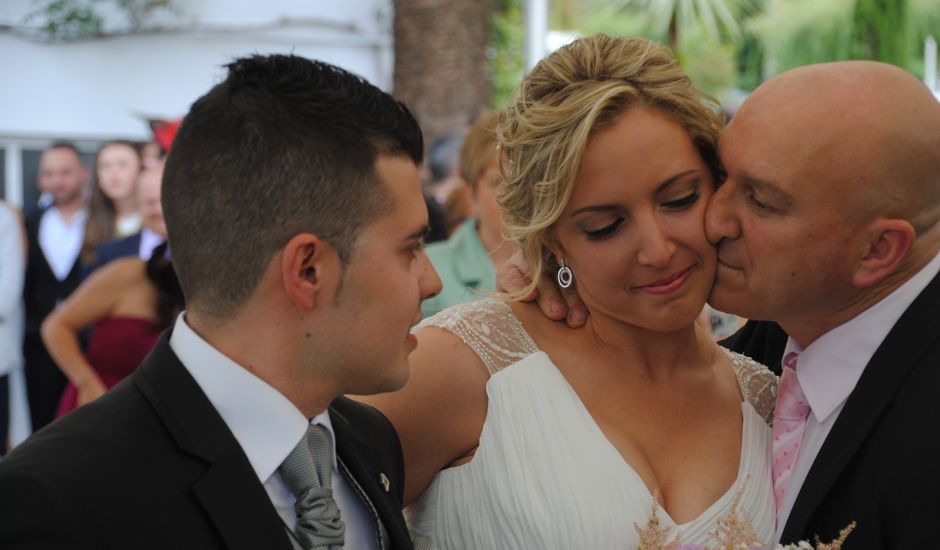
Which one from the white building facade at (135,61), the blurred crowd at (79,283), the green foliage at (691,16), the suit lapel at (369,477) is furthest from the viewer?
the green foliage at (691,16)

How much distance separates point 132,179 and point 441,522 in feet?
20.5

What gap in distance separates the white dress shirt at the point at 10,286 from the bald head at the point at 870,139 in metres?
6.65

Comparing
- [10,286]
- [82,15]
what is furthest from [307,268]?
[82,15]

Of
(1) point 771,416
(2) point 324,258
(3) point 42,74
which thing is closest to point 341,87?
(2) point 324,258

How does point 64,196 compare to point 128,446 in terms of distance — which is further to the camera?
point 64,196

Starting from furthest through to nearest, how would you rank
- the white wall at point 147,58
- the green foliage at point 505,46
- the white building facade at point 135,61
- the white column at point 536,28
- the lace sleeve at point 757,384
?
the green foliage at point 505,46 < the white wall at point 147,58 < the white building facade at point 135,61 < the white column at point 536,28 < the lace sleeve at point 757,384

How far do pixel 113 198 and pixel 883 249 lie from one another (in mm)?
6775

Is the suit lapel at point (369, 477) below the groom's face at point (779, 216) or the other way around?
below

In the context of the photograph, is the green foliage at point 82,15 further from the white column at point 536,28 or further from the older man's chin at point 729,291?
the older man's chin at point 729,291

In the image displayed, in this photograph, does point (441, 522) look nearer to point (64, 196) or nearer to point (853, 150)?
point (853, 150)

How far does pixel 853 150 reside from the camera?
2.81 meters

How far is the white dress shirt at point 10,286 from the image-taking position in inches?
316

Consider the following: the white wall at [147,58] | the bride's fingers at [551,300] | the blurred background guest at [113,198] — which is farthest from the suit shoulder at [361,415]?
the white wall at [147,58]

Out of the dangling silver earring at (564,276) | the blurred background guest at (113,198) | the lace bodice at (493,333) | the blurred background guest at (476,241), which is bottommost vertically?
the blurred background guest at (113,198)
